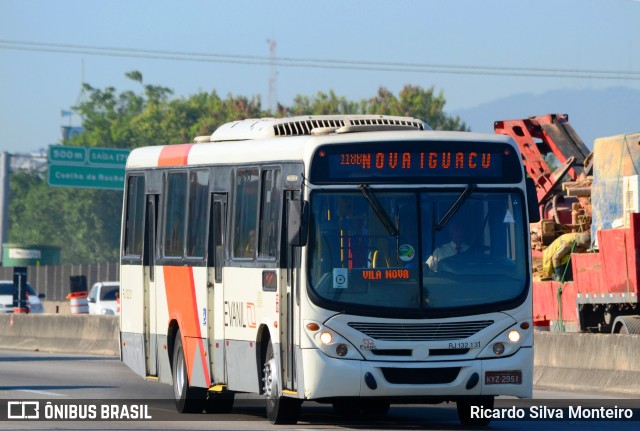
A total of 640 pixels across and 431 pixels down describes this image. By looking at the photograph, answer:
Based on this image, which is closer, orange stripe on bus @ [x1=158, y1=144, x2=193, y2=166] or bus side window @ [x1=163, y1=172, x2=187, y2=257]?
bus side window @ [x1=163, y1=172, x2=187, y2=257]

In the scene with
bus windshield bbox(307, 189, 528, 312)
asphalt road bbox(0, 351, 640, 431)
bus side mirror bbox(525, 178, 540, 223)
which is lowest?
asphalt road bbox(0, 351, 640, 431)

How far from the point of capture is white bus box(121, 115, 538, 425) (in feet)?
50.1

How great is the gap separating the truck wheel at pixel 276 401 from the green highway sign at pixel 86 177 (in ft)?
158

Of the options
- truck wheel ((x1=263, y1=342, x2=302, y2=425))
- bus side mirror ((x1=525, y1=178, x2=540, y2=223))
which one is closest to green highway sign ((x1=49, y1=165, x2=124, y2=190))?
truck wheel ((x1=263, y1=342, x2=302, y2=425))

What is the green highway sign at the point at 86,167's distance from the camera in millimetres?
64000

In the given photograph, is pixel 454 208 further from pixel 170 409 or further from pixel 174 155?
pixel 170 409

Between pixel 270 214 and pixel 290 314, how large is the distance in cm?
127

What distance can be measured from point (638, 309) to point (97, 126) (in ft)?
463

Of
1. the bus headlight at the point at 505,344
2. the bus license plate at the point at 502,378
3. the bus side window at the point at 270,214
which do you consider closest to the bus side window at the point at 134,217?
the bus side window at the point at 270,214

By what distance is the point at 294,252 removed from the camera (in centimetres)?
1576

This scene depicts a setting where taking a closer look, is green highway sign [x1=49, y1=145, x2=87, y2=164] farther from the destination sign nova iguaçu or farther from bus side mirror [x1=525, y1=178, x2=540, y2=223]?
bus side mirror [x1=525, y1=178, x2=540, y2=223]

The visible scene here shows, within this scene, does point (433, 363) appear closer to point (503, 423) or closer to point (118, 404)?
point (503, 423)

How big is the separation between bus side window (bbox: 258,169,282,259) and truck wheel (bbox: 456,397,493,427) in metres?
2.33

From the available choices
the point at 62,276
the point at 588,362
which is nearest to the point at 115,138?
the point at 62,276
